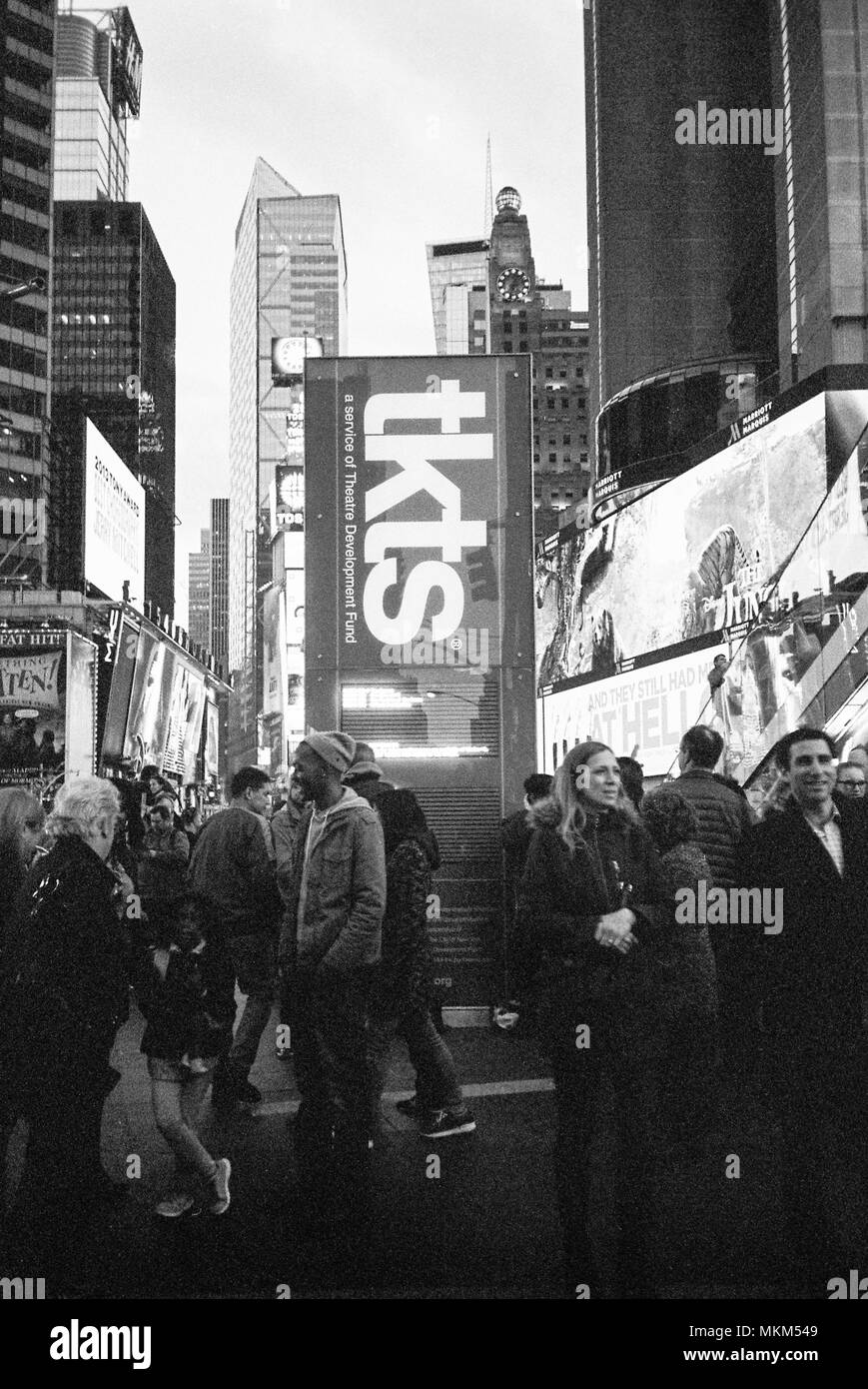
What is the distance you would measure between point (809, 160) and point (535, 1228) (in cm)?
4019

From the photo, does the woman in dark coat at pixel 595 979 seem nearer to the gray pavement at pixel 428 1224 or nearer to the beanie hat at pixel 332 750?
the gray pavement at pixel 428 1224

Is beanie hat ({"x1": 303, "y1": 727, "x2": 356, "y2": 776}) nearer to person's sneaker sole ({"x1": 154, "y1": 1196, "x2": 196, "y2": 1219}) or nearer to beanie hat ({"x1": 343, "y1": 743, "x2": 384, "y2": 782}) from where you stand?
beanie hat ({"x1": 343, "y1": 743, "x2": 384, "y2": 782})

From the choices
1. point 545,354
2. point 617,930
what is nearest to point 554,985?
point 617,930

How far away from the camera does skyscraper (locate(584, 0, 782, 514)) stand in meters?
77.5

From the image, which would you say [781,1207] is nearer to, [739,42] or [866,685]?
[866,685]

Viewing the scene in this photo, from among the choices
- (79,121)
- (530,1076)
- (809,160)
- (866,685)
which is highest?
(79,121)

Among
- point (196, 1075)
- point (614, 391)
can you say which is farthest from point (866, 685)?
point (614, 391)

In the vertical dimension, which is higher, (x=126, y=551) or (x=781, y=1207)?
(x=126, y=551)

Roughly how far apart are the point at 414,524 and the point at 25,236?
82726 mm

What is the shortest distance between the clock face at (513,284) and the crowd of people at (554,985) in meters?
155

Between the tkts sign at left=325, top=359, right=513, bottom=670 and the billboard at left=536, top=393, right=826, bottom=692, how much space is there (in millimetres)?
21043

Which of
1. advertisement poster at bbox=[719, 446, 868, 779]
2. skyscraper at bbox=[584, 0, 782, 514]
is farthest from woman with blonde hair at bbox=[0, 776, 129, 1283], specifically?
skyscraper at bbox=[584, 0, 782, 514]

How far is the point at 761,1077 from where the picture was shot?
267 inches

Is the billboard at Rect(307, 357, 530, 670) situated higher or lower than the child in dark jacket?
higher
